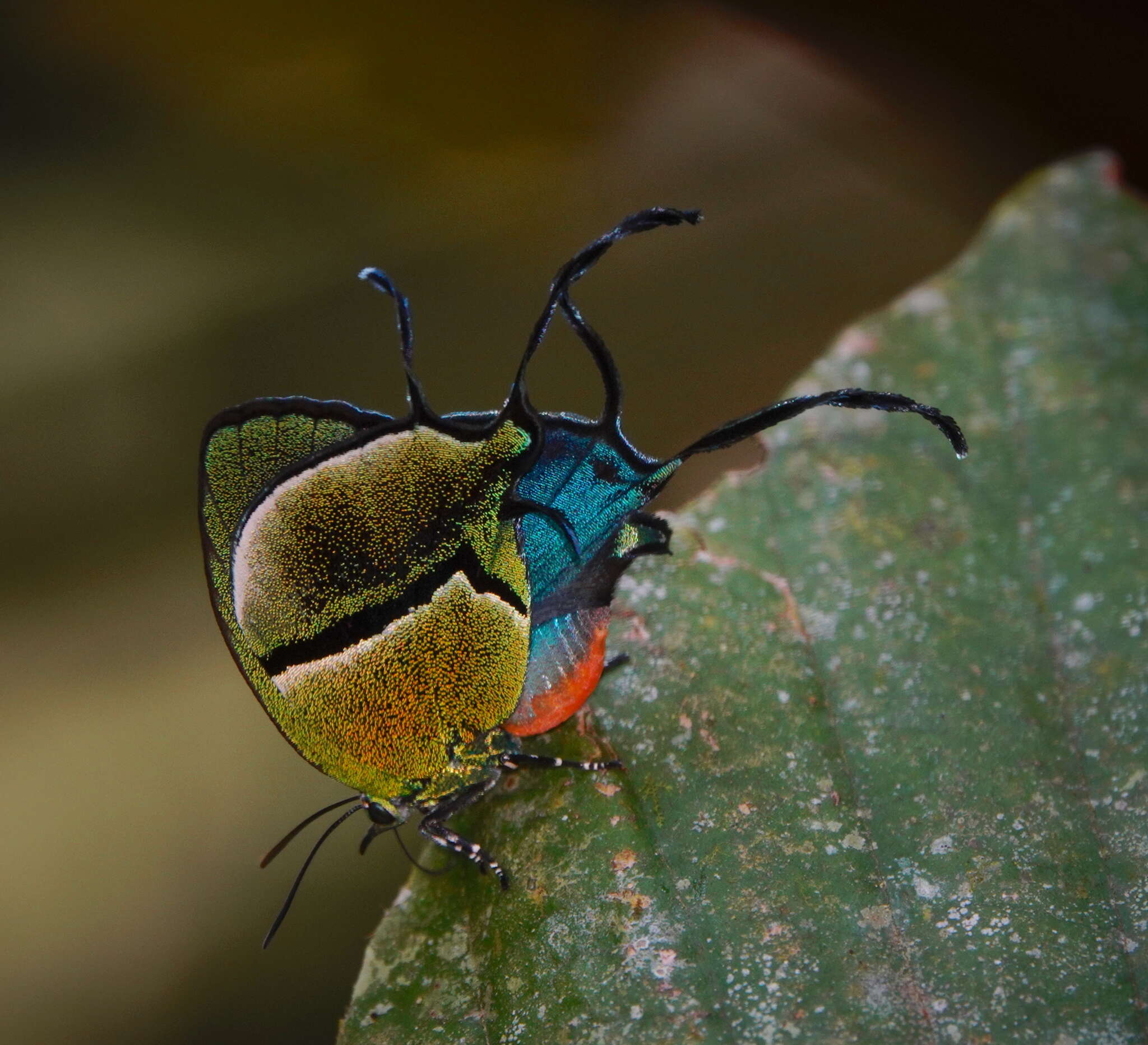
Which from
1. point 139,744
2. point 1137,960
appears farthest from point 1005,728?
point 139,744

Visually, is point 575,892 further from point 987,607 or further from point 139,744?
point 139,744

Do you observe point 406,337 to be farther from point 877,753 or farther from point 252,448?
point 877,753

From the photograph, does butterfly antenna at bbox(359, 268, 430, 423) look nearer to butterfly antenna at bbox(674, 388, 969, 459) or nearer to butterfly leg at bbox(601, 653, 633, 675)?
butterfly antenna at bbox(674, 388, 969, 459)

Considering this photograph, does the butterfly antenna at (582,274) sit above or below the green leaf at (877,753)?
above

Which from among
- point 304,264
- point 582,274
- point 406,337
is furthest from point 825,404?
point 304,264

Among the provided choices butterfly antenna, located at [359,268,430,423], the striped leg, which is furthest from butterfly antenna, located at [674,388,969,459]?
the striped leg

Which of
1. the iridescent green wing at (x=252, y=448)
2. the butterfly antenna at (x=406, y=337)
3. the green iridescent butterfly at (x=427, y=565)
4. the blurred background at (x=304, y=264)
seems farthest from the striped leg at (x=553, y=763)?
the blurred background at (x=304, y=264)

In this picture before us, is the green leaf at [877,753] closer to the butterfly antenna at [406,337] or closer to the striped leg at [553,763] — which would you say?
the striped leg at [553,763]
